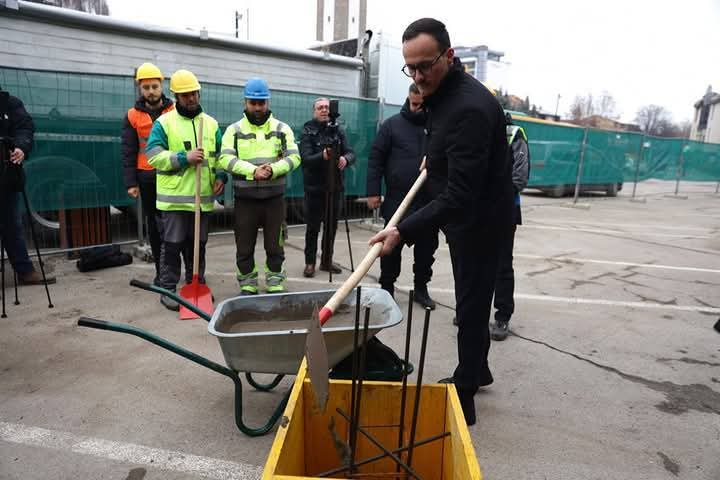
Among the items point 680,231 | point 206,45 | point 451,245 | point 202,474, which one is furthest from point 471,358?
point 680,231

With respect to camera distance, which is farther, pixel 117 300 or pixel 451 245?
pixel 117 300

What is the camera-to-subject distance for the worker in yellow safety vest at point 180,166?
432 centimetres

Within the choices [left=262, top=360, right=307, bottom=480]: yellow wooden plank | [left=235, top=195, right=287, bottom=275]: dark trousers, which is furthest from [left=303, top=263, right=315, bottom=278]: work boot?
[left=262, top=360, right=307, bottom=480]: yellow wooden plank

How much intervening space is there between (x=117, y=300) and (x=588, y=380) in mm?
4153

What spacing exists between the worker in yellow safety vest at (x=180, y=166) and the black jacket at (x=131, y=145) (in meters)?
0.41

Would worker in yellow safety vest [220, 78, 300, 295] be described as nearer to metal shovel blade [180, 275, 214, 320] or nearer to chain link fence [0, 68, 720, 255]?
metal shovel blade [180, 275, 214, 320]


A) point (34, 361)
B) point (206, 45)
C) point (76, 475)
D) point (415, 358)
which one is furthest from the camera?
point (206, 45)

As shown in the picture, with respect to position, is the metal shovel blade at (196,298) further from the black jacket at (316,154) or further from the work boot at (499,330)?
the work boot at (499,330)

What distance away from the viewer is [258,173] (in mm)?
4430

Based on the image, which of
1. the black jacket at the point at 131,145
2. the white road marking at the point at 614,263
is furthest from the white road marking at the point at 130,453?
the white road marking at the point at 614,263

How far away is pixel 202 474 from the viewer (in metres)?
2.43

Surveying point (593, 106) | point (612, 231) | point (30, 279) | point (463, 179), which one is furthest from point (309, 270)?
point (593, 106)

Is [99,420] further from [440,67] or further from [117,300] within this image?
[440,67]

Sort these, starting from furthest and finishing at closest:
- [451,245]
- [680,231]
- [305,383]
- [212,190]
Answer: [680,231] < [212,190] < [451,245] < [305,383]
